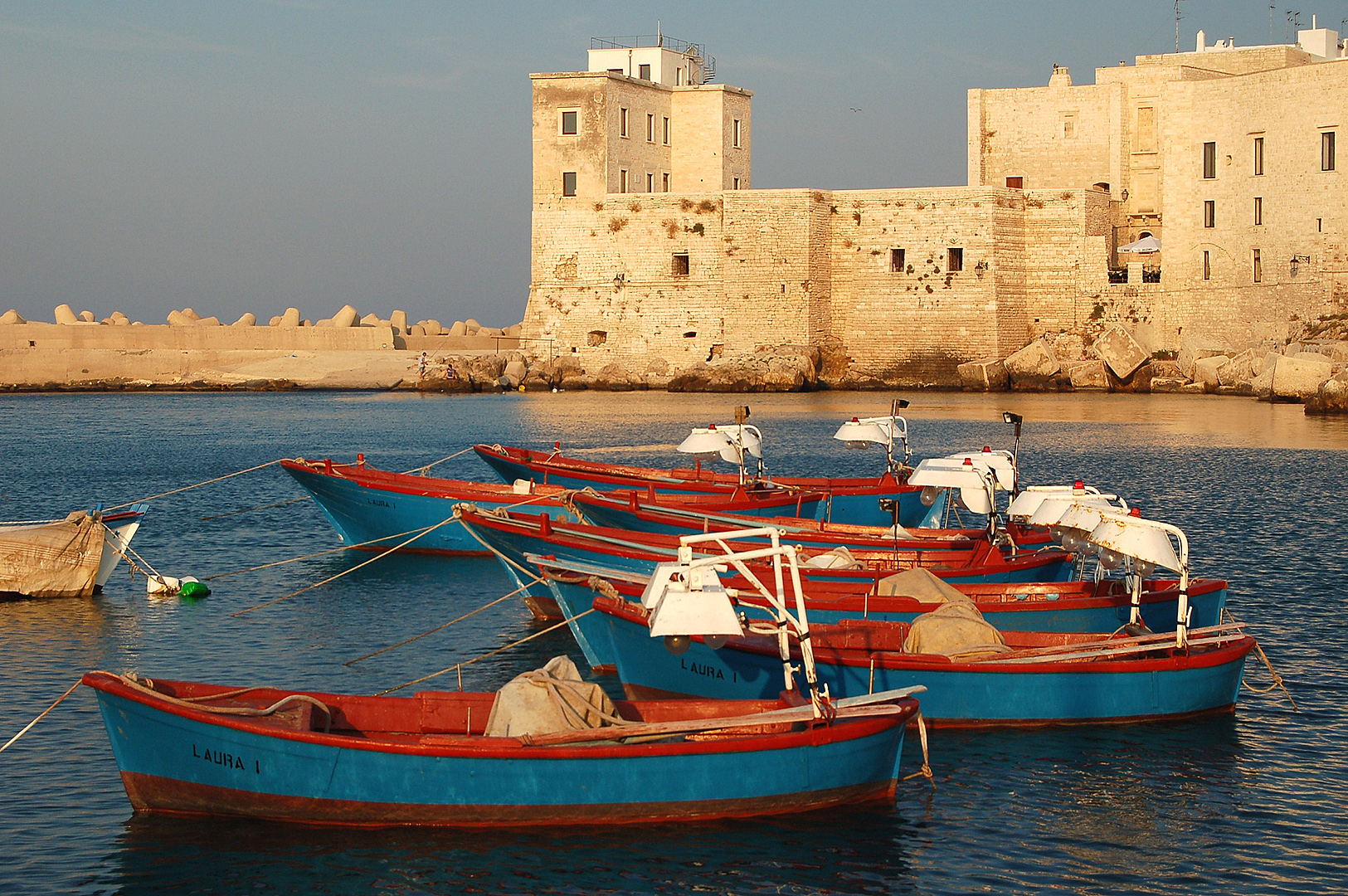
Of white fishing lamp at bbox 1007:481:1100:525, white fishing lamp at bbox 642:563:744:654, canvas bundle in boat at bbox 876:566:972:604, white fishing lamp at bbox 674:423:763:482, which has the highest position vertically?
white fishing lamp at bbox 674:423:763:482

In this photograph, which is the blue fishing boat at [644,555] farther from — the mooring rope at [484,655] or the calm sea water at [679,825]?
the calm sea water at [679,825]

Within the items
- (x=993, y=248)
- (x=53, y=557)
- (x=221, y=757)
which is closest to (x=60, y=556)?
(x=53, y=557)

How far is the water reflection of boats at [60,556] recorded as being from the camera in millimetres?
14234

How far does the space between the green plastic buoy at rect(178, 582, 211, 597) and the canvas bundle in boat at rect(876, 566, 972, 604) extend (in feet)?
24.2

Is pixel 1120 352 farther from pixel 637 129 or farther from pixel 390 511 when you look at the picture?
pixel 390 511

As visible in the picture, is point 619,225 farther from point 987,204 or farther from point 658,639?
point 658,639

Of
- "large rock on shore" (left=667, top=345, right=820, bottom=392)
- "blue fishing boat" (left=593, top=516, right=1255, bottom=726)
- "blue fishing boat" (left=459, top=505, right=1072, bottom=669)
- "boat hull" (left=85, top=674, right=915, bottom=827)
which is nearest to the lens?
"boat hull" (left=85, top=674, right=915, bottom=827)

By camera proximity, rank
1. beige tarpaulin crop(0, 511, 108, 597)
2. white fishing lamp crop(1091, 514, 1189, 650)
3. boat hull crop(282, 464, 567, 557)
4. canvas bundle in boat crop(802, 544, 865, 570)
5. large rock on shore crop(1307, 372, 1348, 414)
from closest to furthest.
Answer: white fishing lamp crop(1091, 514, 1189, 650) → canvas bundle in boat crop(802, 544, 865, 570) → beige tarpaulin crop(0, 511, 108, 597) → boat hull crop(282, 464, 567, 557) → large rock on shore crop(1307, 372, 1348, 414)

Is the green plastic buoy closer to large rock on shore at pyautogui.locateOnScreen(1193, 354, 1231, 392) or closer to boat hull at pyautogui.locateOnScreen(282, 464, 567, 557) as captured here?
boat hull at pyautogui.locateOnScreen(282, 464, 567, 557)

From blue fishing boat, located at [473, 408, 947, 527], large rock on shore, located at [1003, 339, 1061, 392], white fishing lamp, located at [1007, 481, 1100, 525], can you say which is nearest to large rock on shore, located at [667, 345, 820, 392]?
large rock on shore, located at [1003, 339, 1061, 392]

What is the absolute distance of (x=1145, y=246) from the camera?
4478 cm

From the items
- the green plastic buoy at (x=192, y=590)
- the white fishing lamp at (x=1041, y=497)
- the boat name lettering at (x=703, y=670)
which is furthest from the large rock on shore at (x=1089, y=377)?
the boat name lettering at (x=703, y=670)

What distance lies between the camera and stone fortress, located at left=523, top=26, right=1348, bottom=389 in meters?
41.7

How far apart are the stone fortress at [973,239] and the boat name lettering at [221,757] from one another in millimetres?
38201
